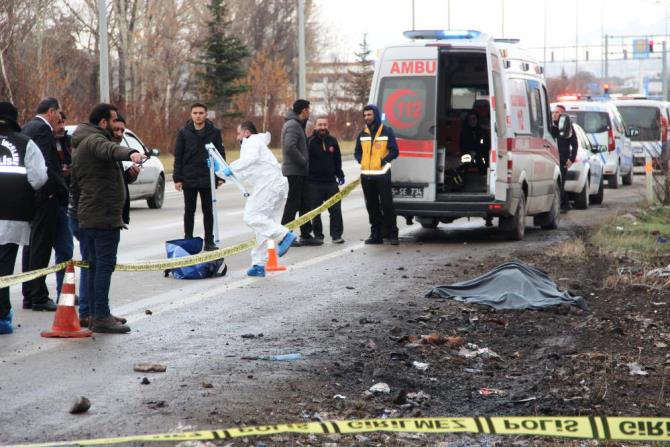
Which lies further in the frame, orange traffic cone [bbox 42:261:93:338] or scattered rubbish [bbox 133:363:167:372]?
orange traffic cone [bbox 42:261:93:338]

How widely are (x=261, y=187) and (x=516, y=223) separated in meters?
4.76

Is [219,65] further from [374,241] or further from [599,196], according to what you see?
[374,241]

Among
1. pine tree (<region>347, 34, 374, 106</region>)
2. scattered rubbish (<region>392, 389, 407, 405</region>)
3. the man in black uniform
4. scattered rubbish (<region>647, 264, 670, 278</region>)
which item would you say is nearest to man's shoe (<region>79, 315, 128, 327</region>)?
scattered rubbish (<region>392, 389, 407, 405</region>)

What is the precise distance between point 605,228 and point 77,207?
33.7 ft

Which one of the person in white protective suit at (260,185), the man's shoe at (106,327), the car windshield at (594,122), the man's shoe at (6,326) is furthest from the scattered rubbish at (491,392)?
the car windshield at (594,122)

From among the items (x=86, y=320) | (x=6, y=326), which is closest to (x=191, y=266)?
(x=86, y=320)

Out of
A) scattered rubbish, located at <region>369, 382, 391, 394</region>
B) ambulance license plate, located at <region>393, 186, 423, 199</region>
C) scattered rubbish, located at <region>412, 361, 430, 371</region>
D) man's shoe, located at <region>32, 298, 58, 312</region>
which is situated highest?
ambulance license plate, located at <region>393, 186, 423, 199</region>

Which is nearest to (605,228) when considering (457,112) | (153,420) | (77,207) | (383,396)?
(457,112)

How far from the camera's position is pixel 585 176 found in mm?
22781

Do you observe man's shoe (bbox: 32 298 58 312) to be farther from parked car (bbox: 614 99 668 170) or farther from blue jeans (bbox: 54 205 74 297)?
parked car (bbox: 614 99 668 170)

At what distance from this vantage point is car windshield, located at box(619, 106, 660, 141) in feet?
116

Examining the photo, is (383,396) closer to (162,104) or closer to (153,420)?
(153,420)

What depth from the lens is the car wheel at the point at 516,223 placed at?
16594 mm

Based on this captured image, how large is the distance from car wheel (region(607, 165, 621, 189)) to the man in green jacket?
2198cm
